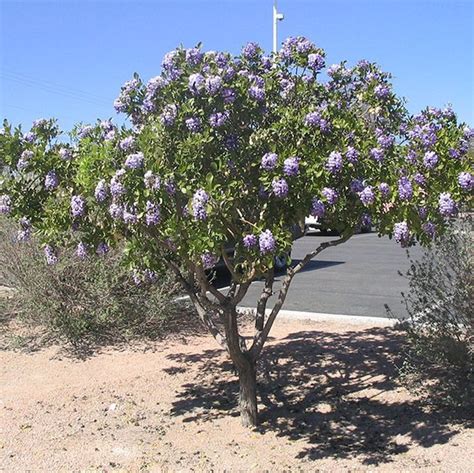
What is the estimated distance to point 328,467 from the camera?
165 inches

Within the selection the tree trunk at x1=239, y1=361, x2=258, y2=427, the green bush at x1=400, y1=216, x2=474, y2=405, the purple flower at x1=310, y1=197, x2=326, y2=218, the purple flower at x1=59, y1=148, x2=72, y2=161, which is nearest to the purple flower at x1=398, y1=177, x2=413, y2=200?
the purple flower at x1=310, y1=197, x2=326, y2=218

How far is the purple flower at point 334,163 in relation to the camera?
3.69 m

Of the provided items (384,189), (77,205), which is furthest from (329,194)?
(77,205)

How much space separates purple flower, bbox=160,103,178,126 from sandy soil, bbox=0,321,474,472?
7.54ft

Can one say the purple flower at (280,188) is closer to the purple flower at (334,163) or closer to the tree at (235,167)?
the tree at (235,167)

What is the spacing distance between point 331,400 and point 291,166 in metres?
2.63

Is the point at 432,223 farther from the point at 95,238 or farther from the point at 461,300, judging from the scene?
the point at 95,238

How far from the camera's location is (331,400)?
5449 millimetres

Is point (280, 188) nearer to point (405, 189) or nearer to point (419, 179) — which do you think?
point (405, 189)

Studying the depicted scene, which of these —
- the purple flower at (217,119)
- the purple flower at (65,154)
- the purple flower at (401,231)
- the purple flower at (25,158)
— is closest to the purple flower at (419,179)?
the purple flower at (401,231)

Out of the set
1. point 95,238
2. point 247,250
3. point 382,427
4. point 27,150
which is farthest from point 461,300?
point 27,150

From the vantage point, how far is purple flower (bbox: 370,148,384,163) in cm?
387

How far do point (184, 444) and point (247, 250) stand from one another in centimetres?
172

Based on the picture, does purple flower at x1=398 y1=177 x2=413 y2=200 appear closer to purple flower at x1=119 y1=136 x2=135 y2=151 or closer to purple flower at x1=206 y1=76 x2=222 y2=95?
purple flower at x1=206 y1=76 x2=222 y2=95
